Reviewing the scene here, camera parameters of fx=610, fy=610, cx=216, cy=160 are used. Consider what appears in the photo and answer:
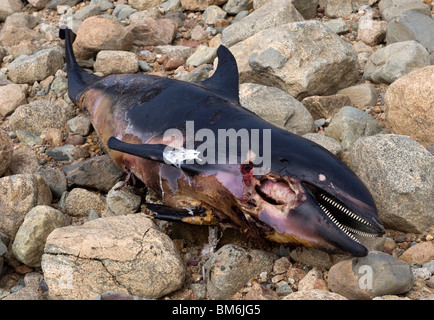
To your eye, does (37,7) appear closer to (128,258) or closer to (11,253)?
(11,253)

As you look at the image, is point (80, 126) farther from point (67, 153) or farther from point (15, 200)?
point (15, 200)

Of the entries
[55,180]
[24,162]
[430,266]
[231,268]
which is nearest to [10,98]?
[24,162]

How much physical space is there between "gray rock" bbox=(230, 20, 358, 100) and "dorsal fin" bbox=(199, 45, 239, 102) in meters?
0.52

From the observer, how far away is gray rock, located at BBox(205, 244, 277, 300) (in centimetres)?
456

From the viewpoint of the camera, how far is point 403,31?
306 inches

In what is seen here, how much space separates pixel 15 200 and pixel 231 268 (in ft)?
7.44

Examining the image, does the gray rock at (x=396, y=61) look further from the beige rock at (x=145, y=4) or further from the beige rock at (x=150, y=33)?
the beige rock at (x=145, y=4)

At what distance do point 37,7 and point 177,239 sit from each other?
22.9 feet

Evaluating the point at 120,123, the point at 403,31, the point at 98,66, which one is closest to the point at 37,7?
the point at 98,66

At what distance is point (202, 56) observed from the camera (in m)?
8.41

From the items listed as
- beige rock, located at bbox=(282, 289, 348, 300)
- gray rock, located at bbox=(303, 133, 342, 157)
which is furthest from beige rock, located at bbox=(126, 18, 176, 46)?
beige rock, located at bbox=(282, 289, 348, 300)

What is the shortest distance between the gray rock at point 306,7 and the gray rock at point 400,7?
0.99 metres

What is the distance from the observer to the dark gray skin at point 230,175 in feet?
14.2

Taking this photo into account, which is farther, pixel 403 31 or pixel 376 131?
pixel 403 31
